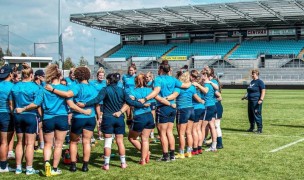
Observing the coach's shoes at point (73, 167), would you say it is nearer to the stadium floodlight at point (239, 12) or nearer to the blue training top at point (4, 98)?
the blue training top at point (4, 98)

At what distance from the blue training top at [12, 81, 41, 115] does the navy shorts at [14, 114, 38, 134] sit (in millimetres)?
90

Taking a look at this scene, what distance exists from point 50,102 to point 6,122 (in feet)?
3.44

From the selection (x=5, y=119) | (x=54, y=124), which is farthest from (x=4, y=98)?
(x=54, y=124)

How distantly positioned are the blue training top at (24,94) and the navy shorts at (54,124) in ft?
1.26

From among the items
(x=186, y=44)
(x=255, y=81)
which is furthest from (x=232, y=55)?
(x=255, y=81)

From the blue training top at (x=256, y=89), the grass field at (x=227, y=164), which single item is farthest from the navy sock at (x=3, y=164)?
the blue training top at (x=256, y=89)

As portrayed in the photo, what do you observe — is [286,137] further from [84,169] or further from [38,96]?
[38,96]

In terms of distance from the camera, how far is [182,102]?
29.3ft

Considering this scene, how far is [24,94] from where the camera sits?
292 inches

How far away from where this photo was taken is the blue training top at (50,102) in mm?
7375

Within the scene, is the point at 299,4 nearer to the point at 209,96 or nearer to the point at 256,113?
the point at 256,113

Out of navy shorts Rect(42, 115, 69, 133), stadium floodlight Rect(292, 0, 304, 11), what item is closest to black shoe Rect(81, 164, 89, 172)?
navy shorts Rect(42, 115, 69, 133)

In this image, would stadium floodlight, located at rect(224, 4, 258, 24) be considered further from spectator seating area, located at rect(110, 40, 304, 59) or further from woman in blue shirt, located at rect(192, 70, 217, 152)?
woman in blue shirt, located at rect(192, 70, 217, 152)

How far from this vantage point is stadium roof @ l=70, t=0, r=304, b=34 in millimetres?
49562
